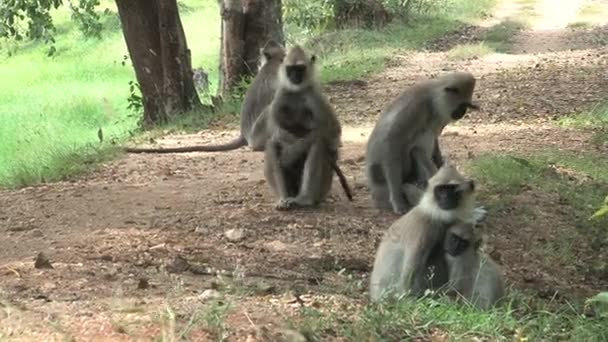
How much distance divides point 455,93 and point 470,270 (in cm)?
228

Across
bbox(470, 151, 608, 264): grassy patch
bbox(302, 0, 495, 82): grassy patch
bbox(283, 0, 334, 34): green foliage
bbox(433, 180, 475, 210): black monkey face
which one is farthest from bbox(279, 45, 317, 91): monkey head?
bbox(283, 0, 334, 34): green foliage

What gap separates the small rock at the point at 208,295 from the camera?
4532 mm

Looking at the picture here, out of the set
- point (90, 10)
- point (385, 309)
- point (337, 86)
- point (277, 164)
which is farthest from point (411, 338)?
point (90, 10)

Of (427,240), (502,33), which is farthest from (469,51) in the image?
(427,240)

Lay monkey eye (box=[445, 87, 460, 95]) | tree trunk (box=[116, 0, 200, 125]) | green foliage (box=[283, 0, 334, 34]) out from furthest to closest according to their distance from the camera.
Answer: green foliage (box=[283, 0, 334, 34]) < tree trunk (box=[116, 0, 200, 125]) < monkey eye (box=[445, 87, 460, 95])

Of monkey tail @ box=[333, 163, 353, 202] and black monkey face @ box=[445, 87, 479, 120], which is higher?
black monkey face @ box=[445, 87, 479, 120]

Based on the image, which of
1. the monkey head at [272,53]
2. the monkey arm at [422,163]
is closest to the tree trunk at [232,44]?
the monkey head at [272,53]

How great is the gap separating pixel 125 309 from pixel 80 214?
3.54 m

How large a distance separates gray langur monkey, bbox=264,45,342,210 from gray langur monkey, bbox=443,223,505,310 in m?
2.45

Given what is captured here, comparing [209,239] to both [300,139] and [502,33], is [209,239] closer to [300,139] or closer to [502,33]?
[300,139]

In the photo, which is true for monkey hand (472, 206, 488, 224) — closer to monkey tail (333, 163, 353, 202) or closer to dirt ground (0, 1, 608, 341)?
dirt ground (0, 1, 608, 341)

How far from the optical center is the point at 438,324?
432 cm

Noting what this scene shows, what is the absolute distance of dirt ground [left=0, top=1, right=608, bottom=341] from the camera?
445 centimetres

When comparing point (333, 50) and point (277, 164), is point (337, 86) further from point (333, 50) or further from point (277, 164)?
point (277, 164)
